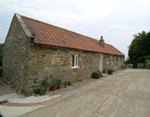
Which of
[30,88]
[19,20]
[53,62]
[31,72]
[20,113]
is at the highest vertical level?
[19,20]

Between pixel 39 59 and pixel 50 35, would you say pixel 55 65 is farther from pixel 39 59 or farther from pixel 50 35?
pixel 50 35

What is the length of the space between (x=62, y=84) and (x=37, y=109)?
3.33 meters

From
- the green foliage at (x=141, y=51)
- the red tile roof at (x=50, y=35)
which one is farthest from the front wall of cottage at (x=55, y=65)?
the green foliage at (x=141, y=51)

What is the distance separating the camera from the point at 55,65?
24.4 feet

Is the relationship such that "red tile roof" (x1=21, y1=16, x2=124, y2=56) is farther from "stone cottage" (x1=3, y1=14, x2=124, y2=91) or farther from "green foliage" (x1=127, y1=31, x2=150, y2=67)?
"green foliage" (x1=127, y1=31, x2=150, y2=67)

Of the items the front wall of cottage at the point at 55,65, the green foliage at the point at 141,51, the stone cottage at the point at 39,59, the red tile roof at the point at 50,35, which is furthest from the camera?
the green foliage at the point at 141,51

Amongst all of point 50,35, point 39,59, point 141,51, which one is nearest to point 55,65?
point 39,59

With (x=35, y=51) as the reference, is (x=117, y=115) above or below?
below

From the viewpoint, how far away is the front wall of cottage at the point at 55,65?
6.23 m

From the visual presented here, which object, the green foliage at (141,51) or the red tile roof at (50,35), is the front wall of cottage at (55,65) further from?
the green foliage at (141,51)

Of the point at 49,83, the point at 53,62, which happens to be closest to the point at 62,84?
the point at 49,83

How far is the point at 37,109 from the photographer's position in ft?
14.4

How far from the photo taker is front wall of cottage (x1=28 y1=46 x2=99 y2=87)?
6230 millimetres

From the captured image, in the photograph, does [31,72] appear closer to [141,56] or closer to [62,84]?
[62,84]
